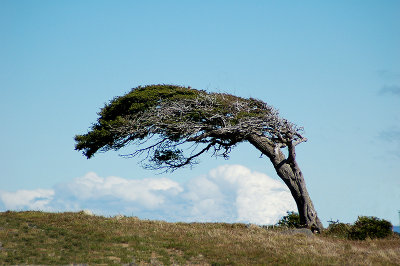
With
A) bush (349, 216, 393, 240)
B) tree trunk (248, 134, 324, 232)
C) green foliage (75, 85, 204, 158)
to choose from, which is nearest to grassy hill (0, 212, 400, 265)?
bush (349, 216, 393, 240)

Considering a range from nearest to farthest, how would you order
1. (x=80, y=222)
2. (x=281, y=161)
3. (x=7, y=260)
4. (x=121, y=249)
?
(x=7, y=260)
(x=121, y=249)
(x=80, y=222)
(x=281, y=161)

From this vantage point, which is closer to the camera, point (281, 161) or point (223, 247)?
point (223, 247)

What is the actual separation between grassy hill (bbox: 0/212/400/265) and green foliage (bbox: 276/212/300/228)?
484cm

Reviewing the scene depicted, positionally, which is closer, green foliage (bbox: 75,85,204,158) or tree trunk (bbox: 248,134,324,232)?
green foliage (bbox: 75,85,204,158)

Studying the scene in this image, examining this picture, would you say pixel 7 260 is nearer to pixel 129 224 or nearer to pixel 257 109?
pixel 129 224

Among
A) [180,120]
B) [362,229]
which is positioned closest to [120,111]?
[180,120]

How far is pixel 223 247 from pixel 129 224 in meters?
6.33

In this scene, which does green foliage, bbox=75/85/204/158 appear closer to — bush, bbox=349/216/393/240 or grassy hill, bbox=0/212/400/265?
grassy hill, bbox=0/212/400/265

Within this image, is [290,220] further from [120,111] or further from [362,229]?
[120,111]

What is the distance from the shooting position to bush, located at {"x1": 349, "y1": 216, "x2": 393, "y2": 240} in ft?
87.4

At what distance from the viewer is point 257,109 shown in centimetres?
2892

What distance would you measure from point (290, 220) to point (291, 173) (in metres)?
3.30

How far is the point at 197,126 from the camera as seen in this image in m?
26.7

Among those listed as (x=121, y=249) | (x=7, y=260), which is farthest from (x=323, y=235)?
(x=7, y=260)
